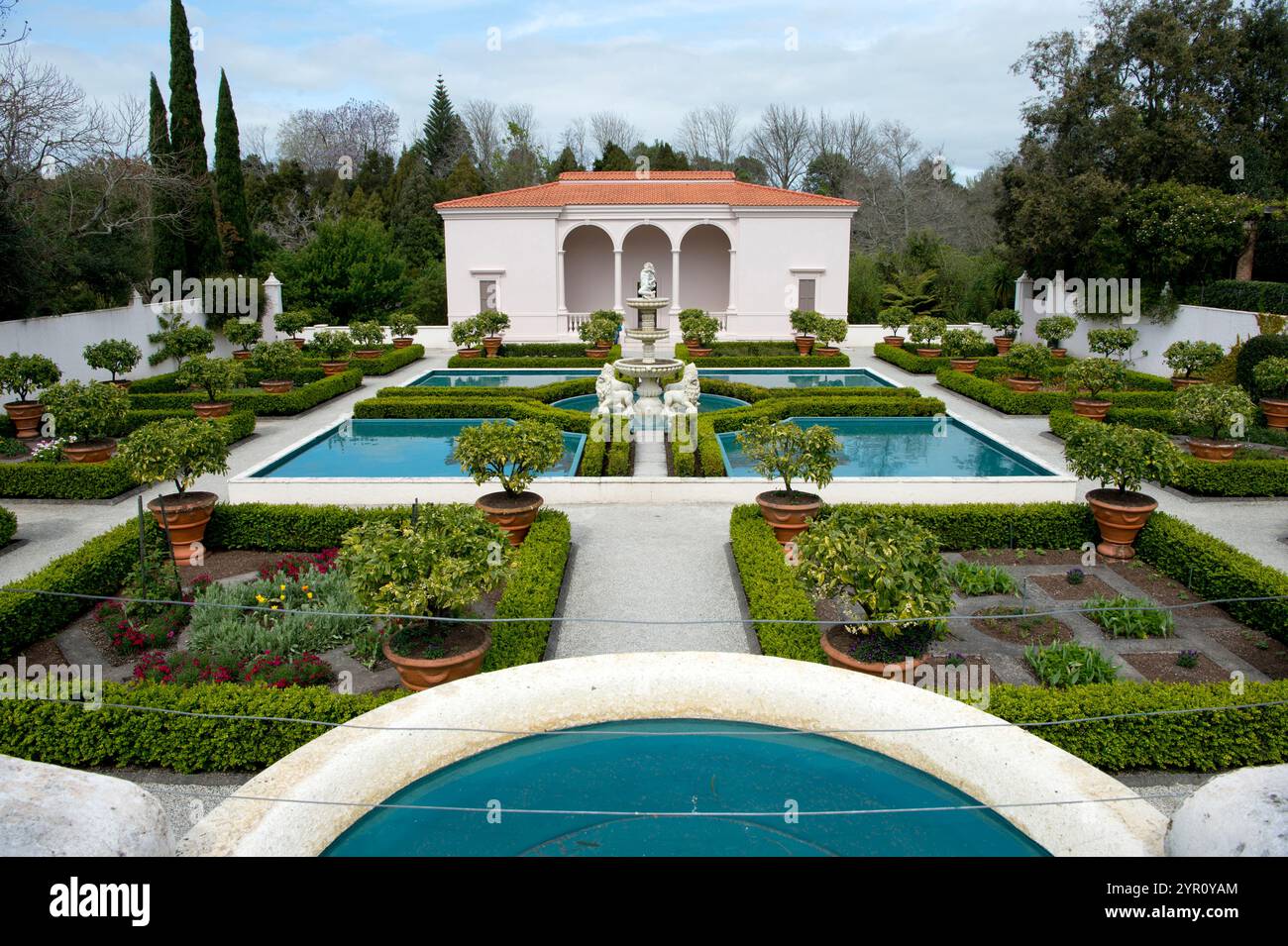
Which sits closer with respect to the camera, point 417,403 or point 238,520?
point 238,520

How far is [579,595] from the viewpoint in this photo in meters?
10.1

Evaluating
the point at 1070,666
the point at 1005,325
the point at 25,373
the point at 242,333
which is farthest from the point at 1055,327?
the point at 25,373

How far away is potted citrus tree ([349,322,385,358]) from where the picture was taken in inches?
1140

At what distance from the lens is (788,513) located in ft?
37.1

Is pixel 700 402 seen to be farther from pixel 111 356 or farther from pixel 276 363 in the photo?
pixel 111 356

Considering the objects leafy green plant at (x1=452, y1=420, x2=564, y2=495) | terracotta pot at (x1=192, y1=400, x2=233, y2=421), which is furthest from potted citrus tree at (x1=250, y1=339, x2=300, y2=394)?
leafy green plant at (x1=452, y1=420, x2=564, y2=495)

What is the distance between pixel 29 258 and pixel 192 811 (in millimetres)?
20556

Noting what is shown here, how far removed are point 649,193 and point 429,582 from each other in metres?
30.7

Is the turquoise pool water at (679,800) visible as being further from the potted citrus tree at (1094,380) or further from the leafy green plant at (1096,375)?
the leafy green plant at (1096,375)

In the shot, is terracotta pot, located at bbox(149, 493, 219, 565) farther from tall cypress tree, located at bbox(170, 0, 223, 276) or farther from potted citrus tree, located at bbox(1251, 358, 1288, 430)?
tall cypress tree, located at bbox(170, 0, 223, 276)

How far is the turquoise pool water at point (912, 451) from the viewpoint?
52.1 feet
